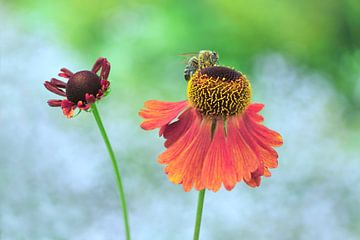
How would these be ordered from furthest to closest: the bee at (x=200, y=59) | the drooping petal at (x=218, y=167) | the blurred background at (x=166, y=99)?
the blurred background at (x=166, y=99) < the bee at (x=200, y=59) < the drooping petal at (x=218, y=167)

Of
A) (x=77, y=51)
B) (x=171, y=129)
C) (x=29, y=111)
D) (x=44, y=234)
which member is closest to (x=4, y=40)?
(x=77, y=51)

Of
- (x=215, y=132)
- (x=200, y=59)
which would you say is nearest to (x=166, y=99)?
(x=200, y=59)

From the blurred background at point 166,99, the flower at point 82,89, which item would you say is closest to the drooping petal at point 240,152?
the flower at point 82,89

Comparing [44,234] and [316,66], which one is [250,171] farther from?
[316,66]

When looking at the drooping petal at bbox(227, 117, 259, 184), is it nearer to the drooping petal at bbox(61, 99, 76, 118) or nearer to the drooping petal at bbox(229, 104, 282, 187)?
the drooping petal at bbox(229, 104, 282, 187)

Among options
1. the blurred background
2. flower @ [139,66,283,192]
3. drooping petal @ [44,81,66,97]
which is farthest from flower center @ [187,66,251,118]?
the blurred background

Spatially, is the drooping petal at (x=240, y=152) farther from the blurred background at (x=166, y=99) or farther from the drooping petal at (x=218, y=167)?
the blurred background at (x=166, y=99)
